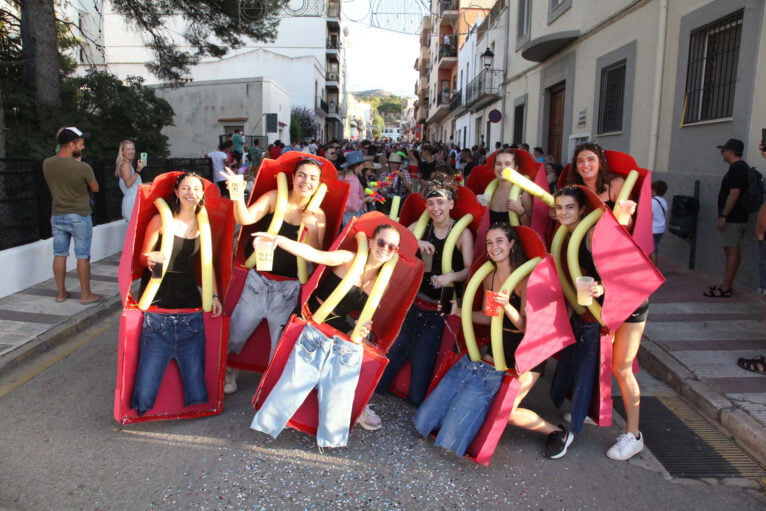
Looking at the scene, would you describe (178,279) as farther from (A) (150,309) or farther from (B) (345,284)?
(B) (345,284)

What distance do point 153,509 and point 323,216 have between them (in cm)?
214

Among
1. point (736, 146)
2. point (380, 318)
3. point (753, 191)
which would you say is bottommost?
point (380, 318)

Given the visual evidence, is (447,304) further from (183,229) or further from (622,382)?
(183,229)

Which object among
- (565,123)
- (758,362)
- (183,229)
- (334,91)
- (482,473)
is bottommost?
(482,473)

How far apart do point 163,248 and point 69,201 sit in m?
3.00

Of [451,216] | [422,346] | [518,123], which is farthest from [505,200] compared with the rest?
[518,123]

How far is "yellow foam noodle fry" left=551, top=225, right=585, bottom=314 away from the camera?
3.54 m

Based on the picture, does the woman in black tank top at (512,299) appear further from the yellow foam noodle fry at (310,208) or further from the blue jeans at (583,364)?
the yellow foam noodle fry at (310,208)

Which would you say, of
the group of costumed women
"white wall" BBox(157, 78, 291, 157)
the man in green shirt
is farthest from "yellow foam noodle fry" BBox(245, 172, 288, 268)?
"white wall" BBox(157, 78, 291, 157)

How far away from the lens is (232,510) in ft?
9.32

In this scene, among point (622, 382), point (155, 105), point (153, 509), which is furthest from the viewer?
Result: point (155, 105)

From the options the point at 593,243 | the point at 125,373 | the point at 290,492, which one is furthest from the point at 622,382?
the point at 125,373

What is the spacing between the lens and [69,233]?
6090mm

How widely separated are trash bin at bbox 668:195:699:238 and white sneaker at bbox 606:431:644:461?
490 centimetres
